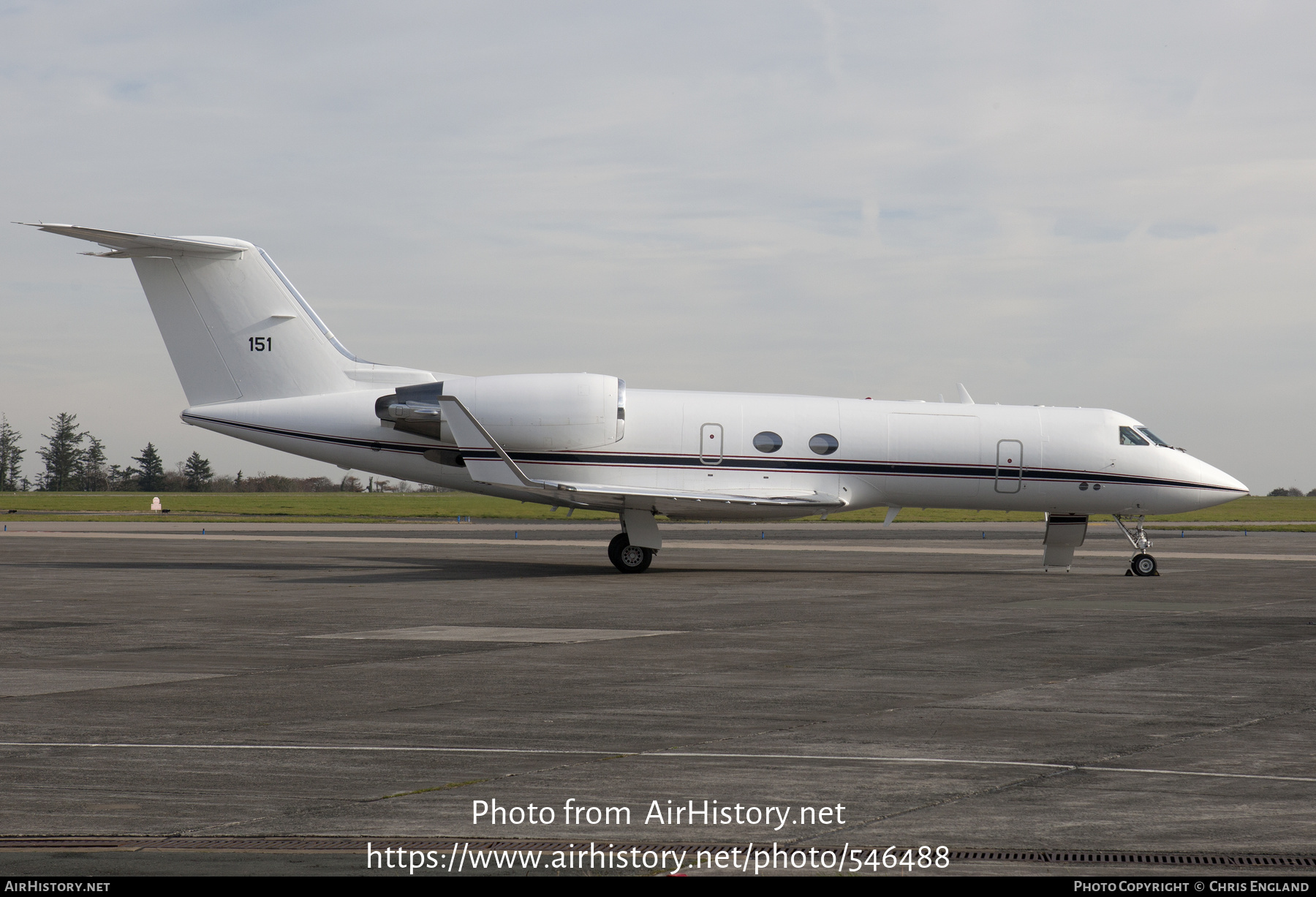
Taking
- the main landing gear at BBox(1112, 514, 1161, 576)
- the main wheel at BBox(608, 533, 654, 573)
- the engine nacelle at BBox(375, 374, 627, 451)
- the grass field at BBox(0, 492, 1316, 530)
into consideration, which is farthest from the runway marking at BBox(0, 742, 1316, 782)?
the grass field at BBox(0, 492, 1316, 530)

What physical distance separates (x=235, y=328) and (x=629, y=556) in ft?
32.6

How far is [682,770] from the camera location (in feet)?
25.5

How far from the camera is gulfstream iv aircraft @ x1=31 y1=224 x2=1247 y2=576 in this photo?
86.2 feet

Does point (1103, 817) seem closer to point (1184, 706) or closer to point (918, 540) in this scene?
point (1184, 706)

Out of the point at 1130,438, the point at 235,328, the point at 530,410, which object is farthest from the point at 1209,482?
the point at 235,328

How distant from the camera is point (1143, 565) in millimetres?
26781

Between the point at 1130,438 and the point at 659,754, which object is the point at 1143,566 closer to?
the point at 1130,438

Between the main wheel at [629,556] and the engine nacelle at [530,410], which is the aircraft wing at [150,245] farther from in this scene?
the main wheel at [629,556]

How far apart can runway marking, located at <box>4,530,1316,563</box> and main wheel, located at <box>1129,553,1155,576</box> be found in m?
7.34

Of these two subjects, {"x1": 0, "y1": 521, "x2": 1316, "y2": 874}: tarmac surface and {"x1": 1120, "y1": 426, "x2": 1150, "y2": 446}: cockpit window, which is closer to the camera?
{"x1": 0, "y1": 521, "x2": 1316, "y2": 874}: tarmac surface

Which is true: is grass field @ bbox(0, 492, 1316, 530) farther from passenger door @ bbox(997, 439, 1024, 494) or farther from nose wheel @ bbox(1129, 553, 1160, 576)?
passenger door @ bbox(997, 439, 1024, 494)

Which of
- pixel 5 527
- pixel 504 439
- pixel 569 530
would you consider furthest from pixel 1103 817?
pixel 5 527

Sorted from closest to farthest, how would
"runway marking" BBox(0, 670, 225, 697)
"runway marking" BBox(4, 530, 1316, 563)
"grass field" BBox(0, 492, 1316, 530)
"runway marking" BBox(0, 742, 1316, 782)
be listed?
1. "runway marking" BBox(0, 742, 1316, 782)
2. "runway marking" BBox(0, 670, 225, 697)
3. "runway marking" BBox(4, 530, 1316, 563)
4. "grass field" BBox(0, 492, 1316, 530)
